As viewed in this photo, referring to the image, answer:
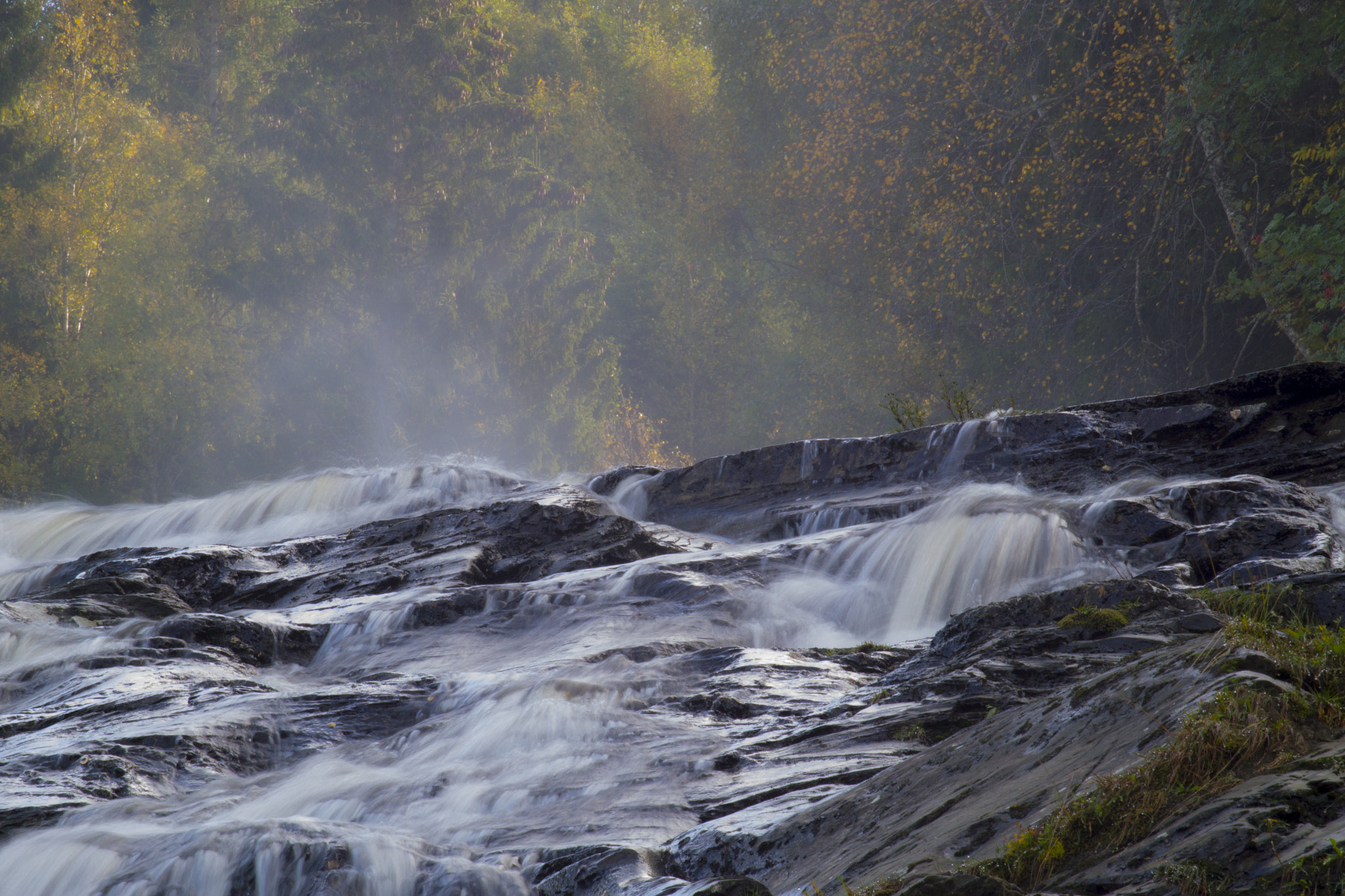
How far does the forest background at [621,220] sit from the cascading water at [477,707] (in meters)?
7.51

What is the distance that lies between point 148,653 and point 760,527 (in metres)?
5.42

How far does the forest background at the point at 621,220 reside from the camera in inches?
622

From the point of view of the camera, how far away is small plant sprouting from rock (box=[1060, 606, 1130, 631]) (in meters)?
4.36

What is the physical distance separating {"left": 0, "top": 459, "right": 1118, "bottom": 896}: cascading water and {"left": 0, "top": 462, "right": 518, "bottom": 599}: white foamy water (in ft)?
16.1

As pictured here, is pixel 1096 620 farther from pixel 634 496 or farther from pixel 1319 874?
pixel 634 496

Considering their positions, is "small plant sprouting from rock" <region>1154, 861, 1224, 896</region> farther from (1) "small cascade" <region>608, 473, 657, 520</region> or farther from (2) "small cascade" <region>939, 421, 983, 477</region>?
(1) "small cascade" <region>608, 473, 657, 520</region>

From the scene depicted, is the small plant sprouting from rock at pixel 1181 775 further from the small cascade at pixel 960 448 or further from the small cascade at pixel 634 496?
the small cascade at pixel 634 496

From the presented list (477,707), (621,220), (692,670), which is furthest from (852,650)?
(621,220)

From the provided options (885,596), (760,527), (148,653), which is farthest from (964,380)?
(148,653)

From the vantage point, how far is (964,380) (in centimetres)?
2419

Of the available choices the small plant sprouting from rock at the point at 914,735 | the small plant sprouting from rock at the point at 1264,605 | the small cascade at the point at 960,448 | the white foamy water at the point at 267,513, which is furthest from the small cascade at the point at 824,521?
the small plant sprouting from rock at the point at 914,735

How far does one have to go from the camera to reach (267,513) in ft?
48.0

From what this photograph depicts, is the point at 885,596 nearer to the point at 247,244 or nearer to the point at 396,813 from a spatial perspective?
the point at 396,813

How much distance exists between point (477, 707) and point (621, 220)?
34.3 meters
